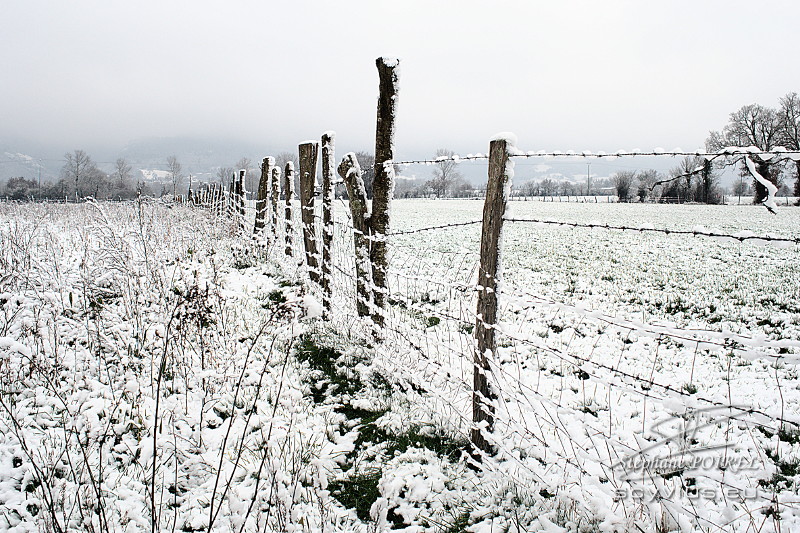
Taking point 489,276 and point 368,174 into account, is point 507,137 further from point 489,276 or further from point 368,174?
point 368,174

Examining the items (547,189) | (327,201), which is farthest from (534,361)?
(547,189)

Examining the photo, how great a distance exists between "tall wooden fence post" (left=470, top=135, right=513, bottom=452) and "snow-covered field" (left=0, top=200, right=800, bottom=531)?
4.1 inches

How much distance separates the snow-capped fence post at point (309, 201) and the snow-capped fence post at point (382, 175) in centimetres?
191

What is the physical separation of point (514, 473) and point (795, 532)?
142cm

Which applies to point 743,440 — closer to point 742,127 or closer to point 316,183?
point 316,183

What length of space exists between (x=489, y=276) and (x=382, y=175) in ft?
5.32

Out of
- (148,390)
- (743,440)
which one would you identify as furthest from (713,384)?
(148,390)

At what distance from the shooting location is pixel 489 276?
2824 mm

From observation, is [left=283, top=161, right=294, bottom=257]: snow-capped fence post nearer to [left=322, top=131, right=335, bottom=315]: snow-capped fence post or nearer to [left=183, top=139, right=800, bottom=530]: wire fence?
[left=183, top=139, right=800, bottom=530]: wire fence

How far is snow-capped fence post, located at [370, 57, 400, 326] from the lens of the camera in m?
3.83

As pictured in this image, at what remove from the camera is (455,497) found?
2.67 meters

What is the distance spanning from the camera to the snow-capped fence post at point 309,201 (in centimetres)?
597

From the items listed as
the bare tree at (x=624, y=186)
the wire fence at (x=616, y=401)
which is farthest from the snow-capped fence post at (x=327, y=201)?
the bare tree at (x=624, y=186)

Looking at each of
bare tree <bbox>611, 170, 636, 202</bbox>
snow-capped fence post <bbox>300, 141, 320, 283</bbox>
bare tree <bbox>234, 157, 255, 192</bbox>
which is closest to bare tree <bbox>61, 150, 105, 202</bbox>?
bare tree <bbox>234, 157, 255, 192</bbox>
